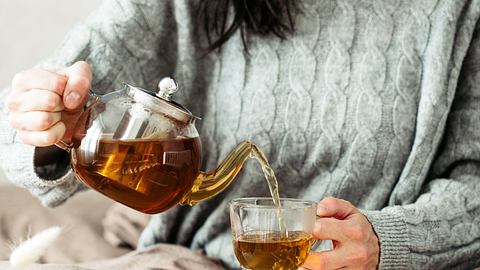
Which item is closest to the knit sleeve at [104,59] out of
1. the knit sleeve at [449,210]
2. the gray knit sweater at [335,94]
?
the gray knit sweater at [335,94]

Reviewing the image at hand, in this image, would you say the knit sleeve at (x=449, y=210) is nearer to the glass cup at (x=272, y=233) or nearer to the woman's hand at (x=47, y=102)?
the glass cup at (x=272, y=233)

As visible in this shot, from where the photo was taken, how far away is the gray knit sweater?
138cm

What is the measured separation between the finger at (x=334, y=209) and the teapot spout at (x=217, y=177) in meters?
0.13

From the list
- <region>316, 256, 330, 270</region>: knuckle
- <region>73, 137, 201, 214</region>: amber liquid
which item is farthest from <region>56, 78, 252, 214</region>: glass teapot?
<region>316, 256, 330, 270</region>: knuckle

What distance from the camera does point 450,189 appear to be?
4.47 ft

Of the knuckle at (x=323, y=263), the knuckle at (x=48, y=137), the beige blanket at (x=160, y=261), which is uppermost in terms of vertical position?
the knuckle at (x=48, y=137)

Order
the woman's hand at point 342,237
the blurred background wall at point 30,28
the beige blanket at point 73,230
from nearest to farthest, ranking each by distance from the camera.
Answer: the woman's hand at point 342,237 < the beige blanket at point 73,230 < the blurred background wall at point 30,28

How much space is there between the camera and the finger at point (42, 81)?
993 millimetres

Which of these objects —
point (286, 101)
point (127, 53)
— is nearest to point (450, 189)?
point (286, 101)

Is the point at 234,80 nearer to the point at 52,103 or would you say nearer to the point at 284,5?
the point at 284,5

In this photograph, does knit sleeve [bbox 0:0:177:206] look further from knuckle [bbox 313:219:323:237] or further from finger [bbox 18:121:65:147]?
knuckle [bbox 313:219:323:237]

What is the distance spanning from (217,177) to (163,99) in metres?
0.14

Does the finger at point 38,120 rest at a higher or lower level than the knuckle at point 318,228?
higher

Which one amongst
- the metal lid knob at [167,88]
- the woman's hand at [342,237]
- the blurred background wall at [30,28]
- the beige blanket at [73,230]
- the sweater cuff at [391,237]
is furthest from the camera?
the blurred background wall at [30,28]
